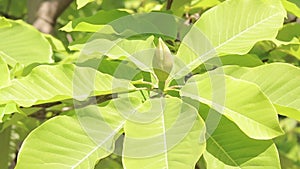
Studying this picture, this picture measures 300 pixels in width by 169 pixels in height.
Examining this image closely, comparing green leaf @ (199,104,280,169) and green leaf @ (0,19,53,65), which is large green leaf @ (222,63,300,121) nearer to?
green leaf @ (199,104,280,169)

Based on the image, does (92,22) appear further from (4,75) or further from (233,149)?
(233,149)

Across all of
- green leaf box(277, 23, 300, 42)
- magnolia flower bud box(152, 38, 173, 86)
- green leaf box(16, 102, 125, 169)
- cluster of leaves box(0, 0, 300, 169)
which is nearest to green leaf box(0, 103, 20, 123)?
cluster of leaves box(0, 0, 300, 169)

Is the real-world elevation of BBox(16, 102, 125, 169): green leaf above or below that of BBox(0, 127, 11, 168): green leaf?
above

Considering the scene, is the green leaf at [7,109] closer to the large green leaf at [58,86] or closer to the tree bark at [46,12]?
the large green leaf at [58,86]

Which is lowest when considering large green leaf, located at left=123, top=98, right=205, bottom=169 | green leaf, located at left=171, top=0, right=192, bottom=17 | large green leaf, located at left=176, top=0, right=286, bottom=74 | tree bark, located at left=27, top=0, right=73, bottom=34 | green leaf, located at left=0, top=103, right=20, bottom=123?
tree bark, located at left=27, top=0, right=73, bottom=34

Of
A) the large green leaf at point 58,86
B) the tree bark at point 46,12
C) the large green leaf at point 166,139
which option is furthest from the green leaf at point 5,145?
the large green leaf at point 166,139

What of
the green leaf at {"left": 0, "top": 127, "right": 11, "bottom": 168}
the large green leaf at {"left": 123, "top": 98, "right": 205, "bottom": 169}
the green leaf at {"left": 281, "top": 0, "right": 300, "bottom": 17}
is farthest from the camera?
the green leaf at {"left": 0, "top": 127, "right": 11, "bottom": 168}
